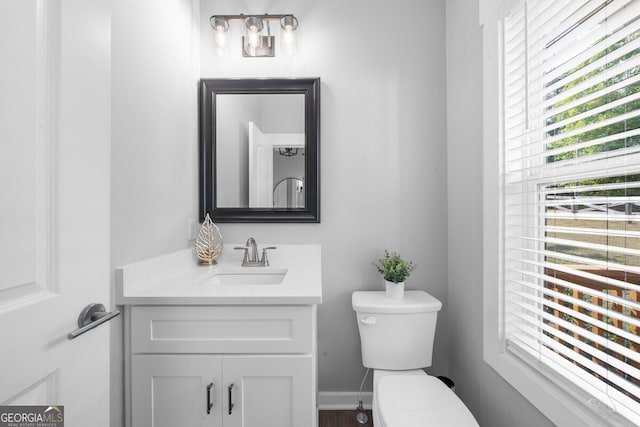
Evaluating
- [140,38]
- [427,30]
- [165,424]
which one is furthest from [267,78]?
[165,424]

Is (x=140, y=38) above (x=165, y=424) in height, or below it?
above

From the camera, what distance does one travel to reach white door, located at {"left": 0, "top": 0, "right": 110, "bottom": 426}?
21.2 inches

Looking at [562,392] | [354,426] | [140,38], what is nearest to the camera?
[562,392]

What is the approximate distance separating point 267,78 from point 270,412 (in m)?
1.62

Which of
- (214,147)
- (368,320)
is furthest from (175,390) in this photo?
(214,147)

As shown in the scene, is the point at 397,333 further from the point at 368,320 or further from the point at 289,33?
the point at 289,33

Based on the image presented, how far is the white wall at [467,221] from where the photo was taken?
1.36 metres

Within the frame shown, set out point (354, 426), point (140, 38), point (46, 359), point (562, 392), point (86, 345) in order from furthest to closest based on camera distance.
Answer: point (354, 426) → point (140, 38) → point (562, 392) → point (86, 345) → point (46, 359)

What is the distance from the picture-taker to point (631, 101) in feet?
2.47

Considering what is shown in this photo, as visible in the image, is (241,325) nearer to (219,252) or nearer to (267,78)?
(219,252)

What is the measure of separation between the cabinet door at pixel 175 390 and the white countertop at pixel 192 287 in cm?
21

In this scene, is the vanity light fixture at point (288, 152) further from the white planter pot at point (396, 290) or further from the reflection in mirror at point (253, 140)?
the white planter pot at point (396, 290)

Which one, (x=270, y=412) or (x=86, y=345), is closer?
(x=86, y=345)

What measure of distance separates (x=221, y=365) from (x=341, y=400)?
0.96 m
